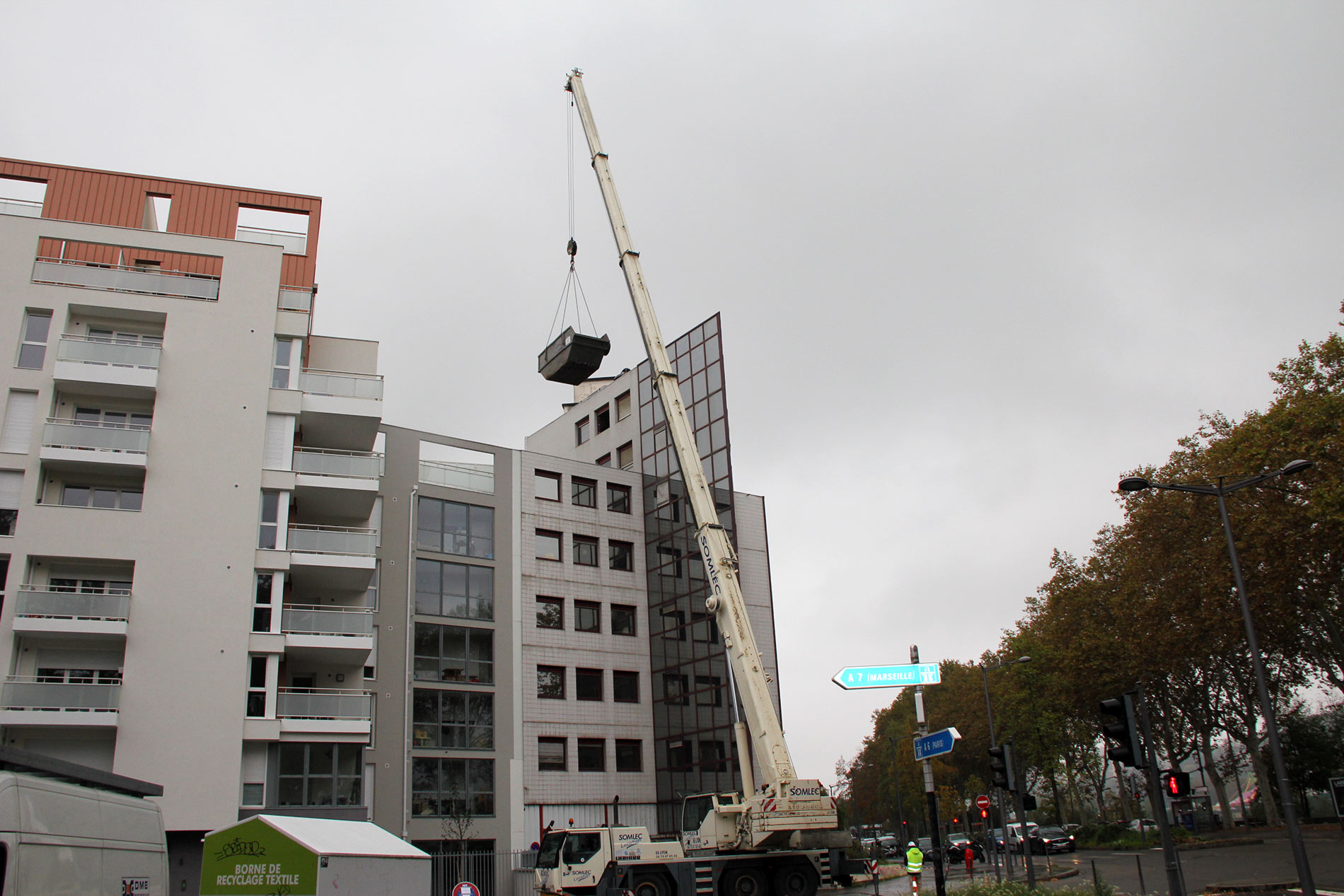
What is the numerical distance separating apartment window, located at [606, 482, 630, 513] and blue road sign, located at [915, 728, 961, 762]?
3045cm

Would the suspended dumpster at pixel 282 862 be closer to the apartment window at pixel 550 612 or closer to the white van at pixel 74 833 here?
the white van at pixel 74 833

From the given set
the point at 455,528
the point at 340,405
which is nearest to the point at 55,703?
the point at 340,405

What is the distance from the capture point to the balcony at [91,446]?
96.4ft

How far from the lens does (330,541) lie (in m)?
32.0

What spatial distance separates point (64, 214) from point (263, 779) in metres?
19.5

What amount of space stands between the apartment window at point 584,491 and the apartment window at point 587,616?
450 centimetres

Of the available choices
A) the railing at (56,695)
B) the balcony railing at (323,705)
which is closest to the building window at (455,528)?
the balcony railing at (323,705)

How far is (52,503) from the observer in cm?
2977

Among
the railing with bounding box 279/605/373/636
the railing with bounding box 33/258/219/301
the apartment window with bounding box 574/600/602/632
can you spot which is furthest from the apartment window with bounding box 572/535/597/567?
the railing with bounding box 33/258/219/301

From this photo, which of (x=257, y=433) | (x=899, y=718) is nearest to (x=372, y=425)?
(x=257, y=433)

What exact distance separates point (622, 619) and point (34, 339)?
80.9ft

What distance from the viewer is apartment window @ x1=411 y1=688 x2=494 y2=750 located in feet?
121

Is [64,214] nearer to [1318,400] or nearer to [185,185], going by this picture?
[185,185]

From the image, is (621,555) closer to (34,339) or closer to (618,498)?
(618,498)
